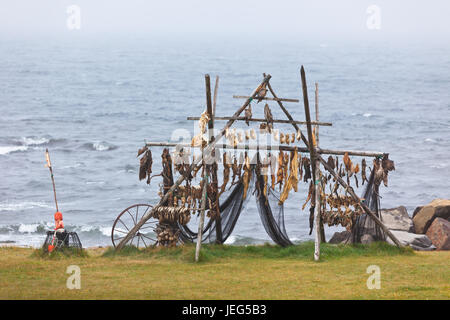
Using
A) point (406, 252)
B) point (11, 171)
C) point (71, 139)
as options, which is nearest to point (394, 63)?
point (71, 139)

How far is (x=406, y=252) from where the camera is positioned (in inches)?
673

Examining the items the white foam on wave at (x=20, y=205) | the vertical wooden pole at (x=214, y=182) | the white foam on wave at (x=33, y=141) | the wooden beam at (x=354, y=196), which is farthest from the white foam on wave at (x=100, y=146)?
the wooden beam at (x=354, y=196)

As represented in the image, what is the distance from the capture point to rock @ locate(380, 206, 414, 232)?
22.5m

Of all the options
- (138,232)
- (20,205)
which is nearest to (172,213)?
(138,232)

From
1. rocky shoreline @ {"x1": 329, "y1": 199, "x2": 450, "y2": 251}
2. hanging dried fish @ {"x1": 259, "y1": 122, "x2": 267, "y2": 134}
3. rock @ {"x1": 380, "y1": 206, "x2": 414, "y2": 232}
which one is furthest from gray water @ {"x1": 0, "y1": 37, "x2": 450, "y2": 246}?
hanging dried fish @ {"x1": 259, "y1": 122, "x2": 267, "y2": 134}

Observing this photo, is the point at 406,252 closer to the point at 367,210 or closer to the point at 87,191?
the point at 367,210

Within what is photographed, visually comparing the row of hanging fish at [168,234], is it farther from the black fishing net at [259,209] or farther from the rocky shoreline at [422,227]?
the rocky shoreline at [422,227]

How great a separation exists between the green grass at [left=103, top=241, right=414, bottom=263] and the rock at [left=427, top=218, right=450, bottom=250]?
4073 mm

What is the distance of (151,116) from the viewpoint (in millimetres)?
73562

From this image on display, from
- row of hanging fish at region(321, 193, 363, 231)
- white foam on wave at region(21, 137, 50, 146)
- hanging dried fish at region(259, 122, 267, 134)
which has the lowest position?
white foam on wave at region(21, 137, 50, 146)

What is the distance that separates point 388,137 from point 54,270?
4891 centimetres

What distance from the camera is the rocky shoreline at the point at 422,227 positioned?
20812mm

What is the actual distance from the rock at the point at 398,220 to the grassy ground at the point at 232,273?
4.31 metres

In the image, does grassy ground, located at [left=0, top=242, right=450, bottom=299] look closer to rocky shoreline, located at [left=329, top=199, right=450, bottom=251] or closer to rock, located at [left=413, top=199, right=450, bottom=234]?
rocky shoreline, located at [left=329, top=199, right=450, bottom=251]
